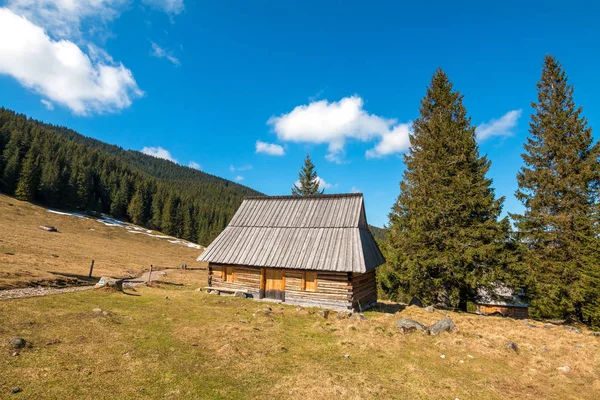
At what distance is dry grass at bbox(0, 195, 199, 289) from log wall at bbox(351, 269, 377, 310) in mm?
22306

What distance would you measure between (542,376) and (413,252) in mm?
14381

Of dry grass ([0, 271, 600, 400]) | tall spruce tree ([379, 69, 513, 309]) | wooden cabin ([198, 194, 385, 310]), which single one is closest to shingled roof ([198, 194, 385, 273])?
wooden cabin ([198, 194, 385, 310])

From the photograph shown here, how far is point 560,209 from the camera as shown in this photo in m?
23.3

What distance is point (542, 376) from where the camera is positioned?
11102 mm

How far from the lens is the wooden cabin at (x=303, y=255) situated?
22062mm

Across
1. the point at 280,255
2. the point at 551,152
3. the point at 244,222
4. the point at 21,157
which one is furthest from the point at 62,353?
the point at 21,157

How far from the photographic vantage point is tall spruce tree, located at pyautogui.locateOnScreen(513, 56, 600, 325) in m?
21.4

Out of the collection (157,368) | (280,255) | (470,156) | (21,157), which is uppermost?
(21,157)

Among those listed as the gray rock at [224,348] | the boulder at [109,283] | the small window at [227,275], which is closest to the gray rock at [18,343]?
the gray rock at [224,348]

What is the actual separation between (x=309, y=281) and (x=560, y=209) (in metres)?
20.4

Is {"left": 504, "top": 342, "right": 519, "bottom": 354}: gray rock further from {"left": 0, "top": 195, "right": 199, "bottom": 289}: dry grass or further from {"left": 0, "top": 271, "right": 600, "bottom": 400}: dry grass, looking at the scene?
{"left": 0, "top": 195, "right": 199, "bottom": 289}: dry grass

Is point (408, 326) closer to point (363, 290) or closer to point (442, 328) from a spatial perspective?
point (442, 328)

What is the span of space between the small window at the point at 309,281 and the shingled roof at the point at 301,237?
1235mm

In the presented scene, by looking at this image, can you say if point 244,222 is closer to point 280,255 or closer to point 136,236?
point 280,255
